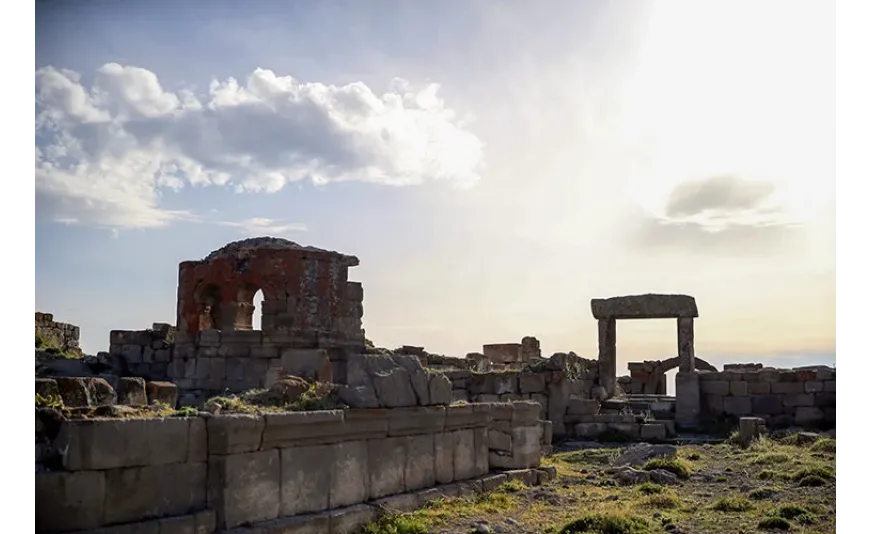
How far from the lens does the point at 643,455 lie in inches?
467

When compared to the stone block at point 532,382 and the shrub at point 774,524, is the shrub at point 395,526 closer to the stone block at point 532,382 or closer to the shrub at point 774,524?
the shrub at point 774,524

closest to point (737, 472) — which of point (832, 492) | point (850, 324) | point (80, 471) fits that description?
point (832, 492)

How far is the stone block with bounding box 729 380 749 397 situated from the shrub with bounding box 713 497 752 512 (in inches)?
354

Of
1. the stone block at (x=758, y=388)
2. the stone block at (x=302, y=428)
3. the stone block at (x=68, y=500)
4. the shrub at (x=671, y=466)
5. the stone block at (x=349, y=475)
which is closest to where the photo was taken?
the stone block at (x=68, y=500)

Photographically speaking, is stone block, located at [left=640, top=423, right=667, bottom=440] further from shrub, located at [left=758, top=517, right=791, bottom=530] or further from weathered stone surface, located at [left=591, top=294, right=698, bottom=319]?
shrub, located at [left=758, top=517, right=791, bottom=530]

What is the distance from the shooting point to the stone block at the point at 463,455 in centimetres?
911

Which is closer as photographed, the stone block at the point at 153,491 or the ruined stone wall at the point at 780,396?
the stone block at the point at 153,491

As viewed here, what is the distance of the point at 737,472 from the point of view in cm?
1112

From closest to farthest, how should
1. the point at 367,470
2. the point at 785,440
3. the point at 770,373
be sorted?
the point at 367,470 → the point at 785,440 → the point at 770,373

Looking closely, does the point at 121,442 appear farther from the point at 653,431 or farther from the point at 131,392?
the point at 653,431

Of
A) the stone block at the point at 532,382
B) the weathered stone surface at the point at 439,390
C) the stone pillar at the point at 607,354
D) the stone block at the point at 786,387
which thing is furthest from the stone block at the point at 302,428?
the stone pillar at the point at 607,354

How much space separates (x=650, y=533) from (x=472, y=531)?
1.52 metres

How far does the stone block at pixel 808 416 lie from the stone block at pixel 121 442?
13812 millimetres
